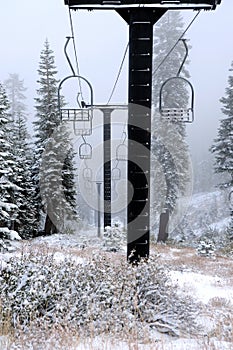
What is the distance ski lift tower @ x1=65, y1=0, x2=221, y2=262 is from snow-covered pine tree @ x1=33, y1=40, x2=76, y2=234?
16239mm

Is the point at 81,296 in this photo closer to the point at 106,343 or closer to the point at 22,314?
the point at 22,314

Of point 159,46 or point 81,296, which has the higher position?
point 159,46

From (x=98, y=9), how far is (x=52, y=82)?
58.4 feet

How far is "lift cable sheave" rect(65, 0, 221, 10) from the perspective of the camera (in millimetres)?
5438

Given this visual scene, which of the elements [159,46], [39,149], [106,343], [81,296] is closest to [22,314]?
[81,296]

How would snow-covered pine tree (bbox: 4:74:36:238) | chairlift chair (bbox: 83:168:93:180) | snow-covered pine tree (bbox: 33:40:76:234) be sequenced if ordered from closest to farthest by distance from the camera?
chairlift chair (bbox: 83:168:93:180) → snow-covered pine tree (bbox: 4:74:36:238) → snow-covered pine tree (bbox: 33:40:76:234)

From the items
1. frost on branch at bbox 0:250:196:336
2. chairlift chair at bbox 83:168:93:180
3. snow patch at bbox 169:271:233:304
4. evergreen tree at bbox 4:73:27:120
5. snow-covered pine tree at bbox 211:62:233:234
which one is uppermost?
evergreen tree at bbox 4:73:27:120

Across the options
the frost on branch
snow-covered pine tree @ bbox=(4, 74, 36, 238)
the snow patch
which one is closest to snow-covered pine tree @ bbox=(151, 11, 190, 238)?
snow-covered pine tree @ bbox=(4, 74, 36, 238)

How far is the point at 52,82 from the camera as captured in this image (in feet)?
74.9

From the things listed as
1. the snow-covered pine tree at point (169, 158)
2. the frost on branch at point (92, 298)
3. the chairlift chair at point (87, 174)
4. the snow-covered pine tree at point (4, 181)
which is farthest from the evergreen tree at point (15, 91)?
the frost on branch at point (92, 298)

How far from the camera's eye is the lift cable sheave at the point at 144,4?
544cm

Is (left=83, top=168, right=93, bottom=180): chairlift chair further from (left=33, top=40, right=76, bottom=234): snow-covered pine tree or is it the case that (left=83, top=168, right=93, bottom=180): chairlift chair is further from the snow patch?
the snow patch

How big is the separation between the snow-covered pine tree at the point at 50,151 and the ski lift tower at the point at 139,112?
1624cm

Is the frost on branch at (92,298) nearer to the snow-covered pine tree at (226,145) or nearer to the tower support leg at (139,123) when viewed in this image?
the tower support leg at (139,123)
